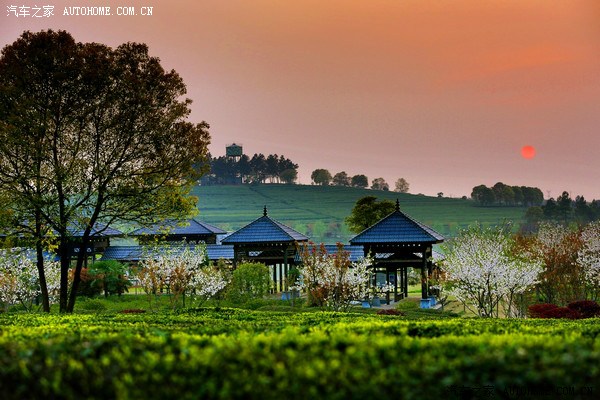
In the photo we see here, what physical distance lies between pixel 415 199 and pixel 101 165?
125718mm

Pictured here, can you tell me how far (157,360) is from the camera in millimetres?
8500

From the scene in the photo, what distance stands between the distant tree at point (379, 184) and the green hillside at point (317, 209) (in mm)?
6849

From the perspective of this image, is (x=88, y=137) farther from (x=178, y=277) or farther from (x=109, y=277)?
(x=109, y=277)

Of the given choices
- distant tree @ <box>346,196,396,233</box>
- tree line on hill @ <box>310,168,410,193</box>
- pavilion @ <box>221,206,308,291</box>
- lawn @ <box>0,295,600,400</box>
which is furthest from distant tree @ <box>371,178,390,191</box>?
lawn @ <box>0,295,600,400</box>

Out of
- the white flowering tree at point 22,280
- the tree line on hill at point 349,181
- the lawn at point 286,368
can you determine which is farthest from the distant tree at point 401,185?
the lawn at point 286,368

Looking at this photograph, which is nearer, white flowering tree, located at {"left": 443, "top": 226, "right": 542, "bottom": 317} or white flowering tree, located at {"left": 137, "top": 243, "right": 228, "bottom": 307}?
white flowering tree, located at {"left": 443, "top": 226, "right": 542, "bottom": 317}

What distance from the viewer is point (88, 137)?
2883 centimetres

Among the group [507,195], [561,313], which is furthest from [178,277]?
[507,195]

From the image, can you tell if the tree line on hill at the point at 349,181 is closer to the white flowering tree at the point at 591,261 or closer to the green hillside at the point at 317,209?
the green hillside at the point at 317,209

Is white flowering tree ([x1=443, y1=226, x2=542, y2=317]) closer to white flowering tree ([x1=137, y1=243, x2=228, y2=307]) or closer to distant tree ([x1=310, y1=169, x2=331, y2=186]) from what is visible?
white flowering tree ([x1=137, y1=243, x2=228, y2=307])

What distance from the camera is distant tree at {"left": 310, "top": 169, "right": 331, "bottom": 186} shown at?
163750mm

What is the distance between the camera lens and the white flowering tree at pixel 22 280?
3609cm

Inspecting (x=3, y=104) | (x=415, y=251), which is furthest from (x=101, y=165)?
(x=415, y=251)

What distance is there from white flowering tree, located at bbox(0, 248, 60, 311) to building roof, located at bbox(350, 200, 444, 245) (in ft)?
54.5
